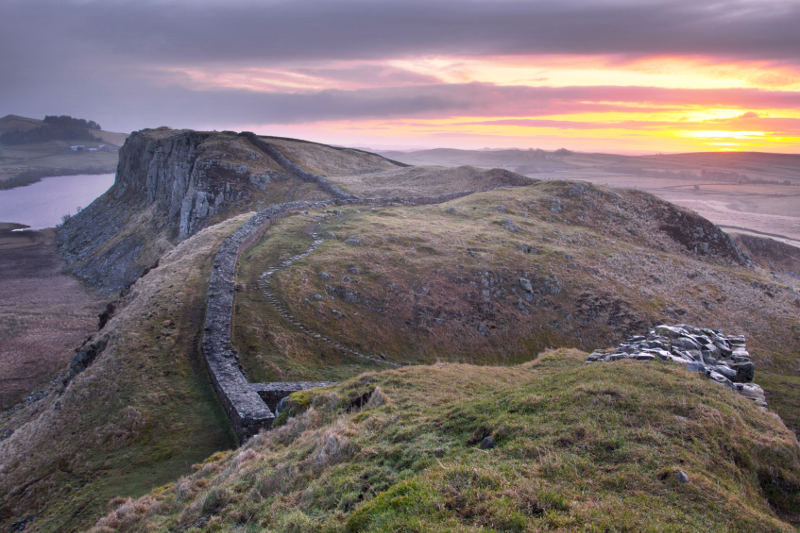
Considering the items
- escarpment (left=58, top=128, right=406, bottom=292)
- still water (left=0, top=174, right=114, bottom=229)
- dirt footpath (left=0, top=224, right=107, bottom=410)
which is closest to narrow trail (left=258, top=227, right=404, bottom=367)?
dirt footpath (left=0, top=224, right=107, bottom=410)

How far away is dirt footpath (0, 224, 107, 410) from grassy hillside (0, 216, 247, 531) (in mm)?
9443

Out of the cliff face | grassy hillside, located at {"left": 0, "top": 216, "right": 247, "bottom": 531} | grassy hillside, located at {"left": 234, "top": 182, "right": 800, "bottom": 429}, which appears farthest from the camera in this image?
the cliff face

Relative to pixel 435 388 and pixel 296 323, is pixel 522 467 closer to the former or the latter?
pixel 435 388

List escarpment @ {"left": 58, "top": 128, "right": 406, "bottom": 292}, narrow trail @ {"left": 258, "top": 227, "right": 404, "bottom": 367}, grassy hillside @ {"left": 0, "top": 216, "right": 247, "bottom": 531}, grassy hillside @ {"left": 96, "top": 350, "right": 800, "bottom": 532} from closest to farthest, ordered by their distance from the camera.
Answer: grassy hillside @ {"left": 96, "top": 350, "right": 800, "bottom": 532}, grassy hillside @ {"left": 0, "top": 216, "right": 247, "bottom": 531}, narrow trail @ {"left": 258, "top": 227, "right": 404, "bottom": 367}, escarpment @ {"left": 58, "top": 128, "right": 406, "bottom": 292}

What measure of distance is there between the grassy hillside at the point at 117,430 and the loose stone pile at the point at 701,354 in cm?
1854

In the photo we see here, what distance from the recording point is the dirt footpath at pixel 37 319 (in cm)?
3747

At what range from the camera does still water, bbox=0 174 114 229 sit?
134 m

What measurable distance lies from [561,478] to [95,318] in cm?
5905

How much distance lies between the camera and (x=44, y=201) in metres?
162

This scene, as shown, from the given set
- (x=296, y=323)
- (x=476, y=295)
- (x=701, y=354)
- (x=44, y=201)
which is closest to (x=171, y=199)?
(x=296, y=323)

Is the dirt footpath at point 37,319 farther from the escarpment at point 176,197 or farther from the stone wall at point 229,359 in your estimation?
the stone wall at point 229,359

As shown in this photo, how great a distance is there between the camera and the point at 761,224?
5148 inches

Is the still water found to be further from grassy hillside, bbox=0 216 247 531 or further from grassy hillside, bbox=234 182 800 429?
grassy hillside, bbox=0 216 247 531

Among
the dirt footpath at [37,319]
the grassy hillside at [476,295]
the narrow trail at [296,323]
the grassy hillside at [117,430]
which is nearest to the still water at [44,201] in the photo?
the dirt footpath at [37,319]
